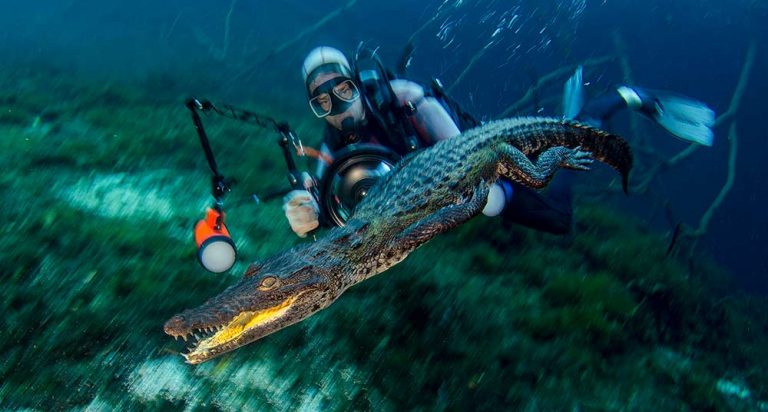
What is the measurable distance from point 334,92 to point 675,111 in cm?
396

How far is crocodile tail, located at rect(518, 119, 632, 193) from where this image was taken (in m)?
3.56

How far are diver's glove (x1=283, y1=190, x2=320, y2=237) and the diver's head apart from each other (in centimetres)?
88

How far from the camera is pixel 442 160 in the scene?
2.85 metres

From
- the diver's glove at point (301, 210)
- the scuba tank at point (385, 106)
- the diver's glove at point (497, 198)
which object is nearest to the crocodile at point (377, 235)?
the diver's glove at point (497, 198)

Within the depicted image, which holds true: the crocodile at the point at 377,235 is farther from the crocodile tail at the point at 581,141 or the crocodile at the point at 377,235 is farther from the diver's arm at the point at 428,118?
the diver's arm at the point at 428,118

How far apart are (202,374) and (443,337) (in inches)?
77.5

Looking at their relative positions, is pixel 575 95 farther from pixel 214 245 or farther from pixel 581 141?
pixel 214 245

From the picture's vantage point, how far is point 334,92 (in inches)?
154

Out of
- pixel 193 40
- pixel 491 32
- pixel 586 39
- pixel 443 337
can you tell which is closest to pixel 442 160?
pixel 443 337

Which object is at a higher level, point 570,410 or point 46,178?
point 46,178

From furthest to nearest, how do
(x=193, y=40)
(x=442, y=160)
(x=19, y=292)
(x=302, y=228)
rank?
(x=193, y=40)
(x=19, y=292)
(x=302, y=228)
(x=442, y=160)

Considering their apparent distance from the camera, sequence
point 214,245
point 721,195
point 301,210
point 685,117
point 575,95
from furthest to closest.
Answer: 1. point 721,195
2. point 575,95
3. point 685,117
4. point 301,210
5. point 214,245

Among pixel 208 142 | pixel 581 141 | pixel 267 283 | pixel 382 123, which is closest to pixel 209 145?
pixel 208 142

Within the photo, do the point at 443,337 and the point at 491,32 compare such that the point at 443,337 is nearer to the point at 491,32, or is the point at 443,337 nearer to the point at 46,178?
the point at 46,178
